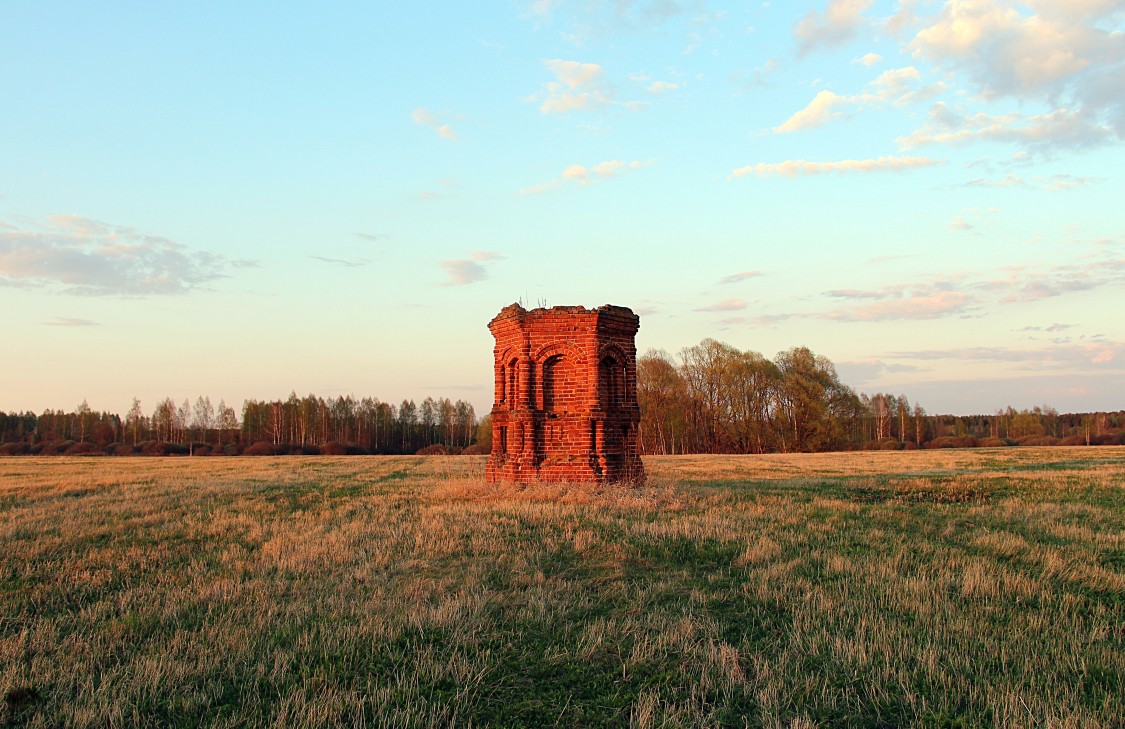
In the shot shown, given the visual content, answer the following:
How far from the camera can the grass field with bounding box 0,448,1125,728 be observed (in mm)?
4543

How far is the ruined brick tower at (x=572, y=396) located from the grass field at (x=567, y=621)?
456 centimetres

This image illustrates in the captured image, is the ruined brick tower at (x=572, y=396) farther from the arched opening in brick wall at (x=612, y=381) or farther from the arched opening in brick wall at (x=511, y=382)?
the arched opening in brick wall at (x=511, y=382)

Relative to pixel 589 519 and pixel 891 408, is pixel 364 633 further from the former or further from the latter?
pixel 891 408

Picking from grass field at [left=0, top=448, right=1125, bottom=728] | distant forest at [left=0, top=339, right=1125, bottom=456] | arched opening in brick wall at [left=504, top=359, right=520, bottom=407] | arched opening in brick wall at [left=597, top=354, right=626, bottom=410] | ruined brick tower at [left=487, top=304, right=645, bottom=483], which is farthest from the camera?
distant forest at [left=0, top=339, right=1125, bottom=456]

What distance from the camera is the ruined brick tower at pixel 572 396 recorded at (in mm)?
17438

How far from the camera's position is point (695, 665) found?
526cm

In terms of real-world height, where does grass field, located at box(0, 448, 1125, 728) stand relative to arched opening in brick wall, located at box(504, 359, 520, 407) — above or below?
below

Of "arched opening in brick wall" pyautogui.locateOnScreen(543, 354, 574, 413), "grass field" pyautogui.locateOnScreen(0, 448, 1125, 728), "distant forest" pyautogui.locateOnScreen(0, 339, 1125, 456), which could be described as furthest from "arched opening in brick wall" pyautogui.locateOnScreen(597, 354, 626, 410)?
"distant forest" pyautogui.locateOnScreen(0, 339, 1125, 456)

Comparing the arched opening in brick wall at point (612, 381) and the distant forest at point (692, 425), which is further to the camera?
the distant forest at point (692, 425)

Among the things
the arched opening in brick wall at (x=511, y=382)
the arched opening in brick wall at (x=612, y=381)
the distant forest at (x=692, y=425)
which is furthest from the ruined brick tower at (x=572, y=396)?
the distant forest at (x=692, y=425)

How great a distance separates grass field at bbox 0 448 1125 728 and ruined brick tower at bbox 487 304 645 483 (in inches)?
180

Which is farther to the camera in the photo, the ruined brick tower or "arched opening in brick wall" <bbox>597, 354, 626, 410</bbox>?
"arched opening in brick wall" <bbox>597, 354, 626, 410</bbox>

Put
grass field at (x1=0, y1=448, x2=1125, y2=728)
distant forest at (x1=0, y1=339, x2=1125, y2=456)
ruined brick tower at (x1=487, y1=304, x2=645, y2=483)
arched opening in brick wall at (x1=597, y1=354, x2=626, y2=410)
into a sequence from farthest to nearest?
distant forest at (x1=0, y1=339, x2=1125, y2=456) → arched opening in brick wall at (x1=597, y1=354, x2=626, y2=410) → ruined brick tower at (x1=487, y1=304, x2=645, y2=483) → grass field at (x1=0, y1=448, x2=1125, y2=728)

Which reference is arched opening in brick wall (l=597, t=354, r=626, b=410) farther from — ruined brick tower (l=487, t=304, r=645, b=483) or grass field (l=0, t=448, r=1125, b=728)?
grass field (l=0, t=448, r=1125, b=728)
